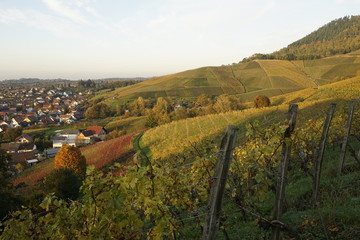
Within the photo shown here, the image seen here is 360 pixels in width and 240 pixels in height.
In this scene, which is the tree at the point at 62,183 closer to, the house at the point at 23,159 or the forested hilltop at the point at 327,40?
the house at the point at 23,159

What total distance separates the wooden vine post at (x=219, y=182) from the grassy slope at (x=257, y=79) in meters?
78.1

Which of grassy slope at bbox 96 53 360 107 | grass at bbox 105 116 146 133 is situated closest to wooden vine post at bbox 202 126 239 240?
grass at bbox 105 116 146 133

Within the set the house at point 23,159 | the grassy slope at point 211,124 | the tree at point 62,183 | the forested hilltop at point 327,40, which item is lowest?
the house at point 23,159

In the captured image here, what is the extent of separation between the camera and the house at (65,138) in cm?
5866

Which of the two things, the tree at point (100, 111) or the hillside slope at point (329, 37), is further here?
the hillside slope at point (329, 37)

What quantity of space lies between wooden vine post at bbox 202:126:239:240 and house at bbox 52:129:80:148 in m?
60.1

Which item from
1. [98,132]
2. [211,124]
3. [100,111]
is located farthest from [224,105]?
[100,111]

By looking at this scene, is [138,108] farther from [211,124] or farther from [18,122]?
[211,124]

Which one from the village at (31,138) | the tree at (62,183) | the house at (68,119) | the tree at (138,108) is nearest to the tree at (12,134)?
the village at (31,138)

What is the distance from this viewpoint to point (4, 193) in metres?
16.4

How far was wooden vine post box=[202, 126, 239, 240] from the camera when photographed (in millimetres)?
2695

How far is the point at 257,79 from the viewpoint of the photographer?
9475 cm

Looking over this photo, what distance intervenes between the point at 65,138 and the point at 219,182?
6511cm

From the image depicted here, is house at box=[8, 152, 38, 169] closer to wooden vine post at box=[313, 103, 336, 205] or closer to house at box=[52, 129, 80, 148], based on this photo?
house at box=[52, 129, 80, 148]
